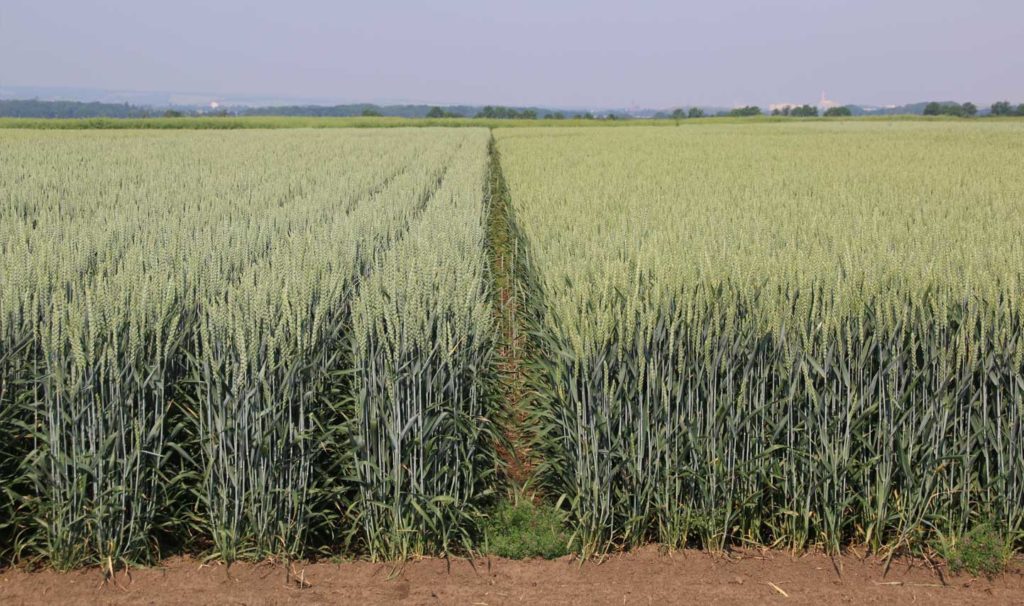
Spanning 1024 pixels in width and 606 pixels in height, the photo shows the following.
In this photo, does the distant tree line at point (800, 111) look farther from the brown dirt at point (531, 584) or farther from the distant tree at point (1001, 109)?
the brown dirt at point (531, 584)

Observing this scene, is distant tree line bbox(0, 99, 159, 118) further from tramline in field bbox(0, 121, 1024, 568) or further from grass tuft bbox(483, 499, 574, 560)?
grass tuft bbox(483, 499, 574, 560)

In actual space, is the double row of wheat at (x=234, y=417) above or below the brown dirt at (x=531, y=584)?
above

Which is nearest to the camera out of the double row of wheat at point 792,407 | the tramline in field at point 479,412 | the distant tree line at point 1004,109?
the tramline in field at point 479,412

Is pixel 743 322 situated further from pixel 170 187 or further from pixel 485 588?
pixel 170 187

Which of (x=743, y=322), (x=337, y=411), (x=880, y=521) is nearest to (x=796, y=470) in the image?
(x=880, y=521)

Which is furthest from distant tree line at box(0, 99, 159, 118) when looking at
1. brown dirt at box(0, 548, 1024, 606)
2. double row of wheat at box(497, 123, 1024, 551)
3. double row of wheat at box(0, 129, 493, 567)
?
double row of wheat at box(497, 123, 1024, 551)

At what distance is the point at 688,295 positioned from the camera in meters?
3.70

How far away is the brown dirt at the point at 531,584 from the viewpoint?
3250 mm

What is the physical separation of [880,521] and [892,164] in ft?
42.9

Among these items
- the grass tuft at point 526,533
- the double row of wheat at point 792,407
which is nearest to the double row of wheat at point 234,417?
the grass tuft at point 526,533

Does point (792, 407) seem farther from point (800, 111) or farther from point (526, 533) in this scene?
point (800, 111)

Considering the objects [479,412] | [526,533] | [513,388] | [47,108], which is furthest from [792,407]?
[47,108]

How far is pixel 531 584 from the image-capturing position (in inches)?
133

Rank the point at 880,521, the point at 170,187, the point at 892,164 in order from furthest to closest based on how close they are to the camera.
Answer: the point at 892,164
the point at 170,187
the point at 880,521
